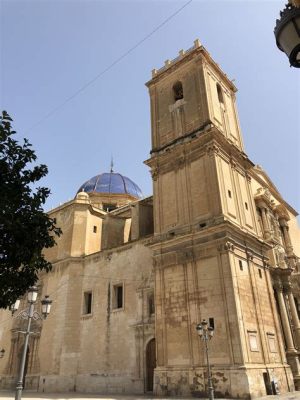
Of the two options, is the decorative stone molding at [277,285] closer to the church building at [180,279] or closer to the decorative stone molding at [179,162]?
the church building at [180,279]

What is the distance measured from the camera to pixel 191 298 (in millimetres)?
17359

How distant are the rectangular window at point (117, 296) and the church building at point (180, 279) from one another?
0.06 m

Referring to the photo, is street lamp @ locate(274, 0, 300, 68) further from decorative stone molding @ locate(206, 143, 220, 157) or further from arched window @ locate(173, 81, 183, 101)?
arched window @ locate(173, 81, 183, 101)

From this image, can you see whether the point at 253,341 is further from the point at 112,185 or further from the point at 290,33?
the point at 112,185

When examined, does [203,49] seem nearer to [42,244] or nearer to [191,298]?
[191,298]

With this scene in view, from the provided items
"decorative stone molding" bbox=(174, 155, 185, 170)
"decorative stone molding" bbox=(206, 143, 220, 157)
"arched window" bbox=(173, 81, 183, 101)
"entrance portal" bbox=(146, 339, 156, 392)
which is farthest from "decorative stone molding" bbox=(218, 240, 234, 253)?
"arched window" bbox=(173, 81, 183, 101)

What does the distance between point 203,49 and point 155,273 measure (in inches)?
609

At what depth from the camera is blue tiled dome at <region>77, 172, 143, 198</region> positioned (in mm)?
36000

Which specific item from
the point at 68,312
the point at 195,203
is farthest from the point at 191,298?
the point at 68,312

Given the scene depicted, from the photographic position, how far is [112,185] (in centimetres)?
3653

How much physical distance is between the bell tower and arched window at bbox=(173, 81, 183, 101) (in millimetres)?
249

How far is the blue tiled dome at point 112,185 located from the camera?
118ft

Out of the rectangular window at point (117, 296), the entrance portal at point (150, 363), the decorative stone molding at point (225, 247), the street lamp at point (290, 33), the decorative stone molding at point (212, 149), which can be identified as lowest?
the entrance portal at point (150, 363)

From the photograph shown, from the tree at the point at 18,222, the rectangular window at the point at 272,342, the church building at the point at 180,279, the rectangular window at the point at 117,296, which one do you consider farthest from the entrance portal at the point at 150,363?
the tree at the point at 18,222
